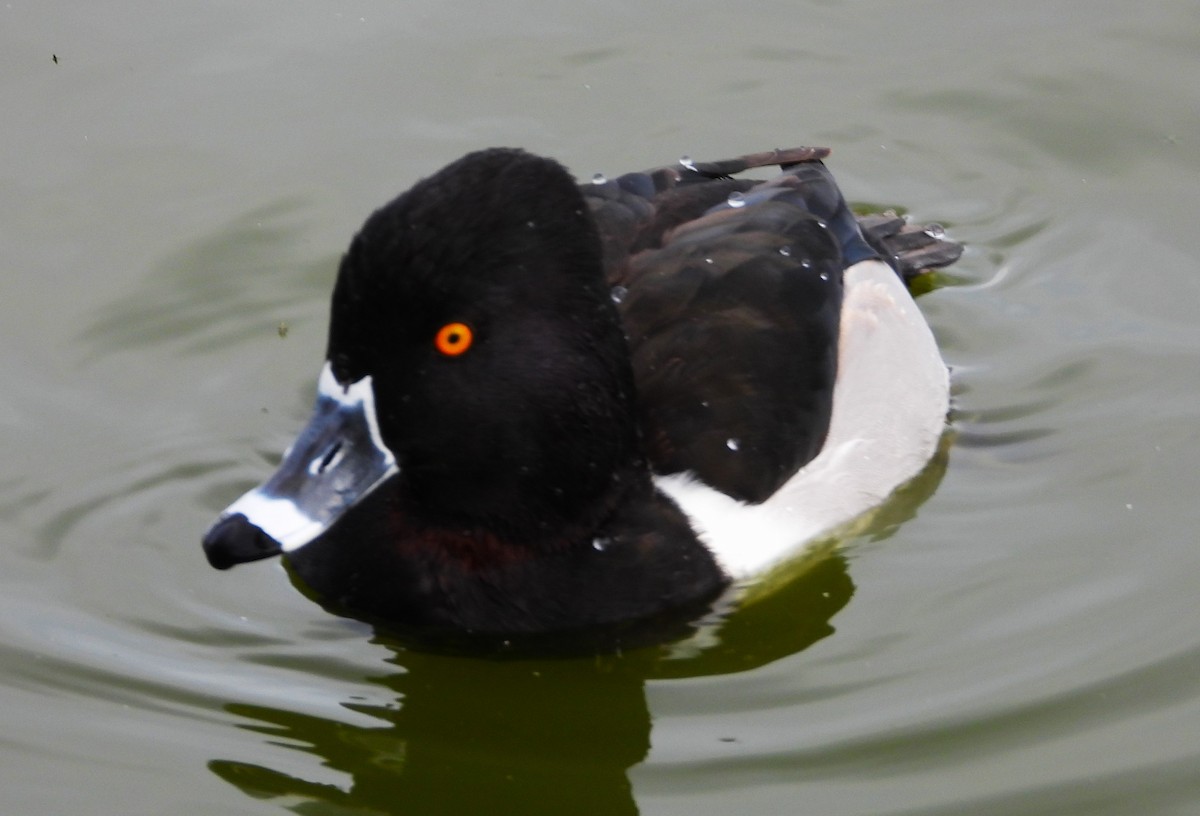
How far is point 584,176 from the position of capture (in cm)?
830

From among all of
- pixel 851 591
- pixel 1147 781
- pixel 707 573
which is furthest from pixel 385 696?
pixel 1147 781

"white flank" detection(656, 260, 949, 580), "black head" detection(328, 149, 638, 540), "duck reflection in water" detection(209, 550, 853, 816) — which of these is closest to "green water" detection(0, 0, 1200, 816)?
"duck reflection in water" detection(209, 550, 853, 816)

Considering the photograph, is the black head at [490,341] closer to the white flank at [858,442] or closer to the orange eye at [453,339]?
the orange eye at [453,339]

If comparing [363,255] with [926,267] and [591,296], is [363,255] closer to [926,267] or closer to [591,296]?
[591,296]

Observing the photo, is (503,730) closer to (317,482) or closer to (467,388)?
(317,482)

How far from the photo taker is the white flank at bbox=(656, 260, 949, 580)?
5578mm

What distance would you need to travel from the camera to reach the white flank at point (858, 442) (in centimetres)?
558

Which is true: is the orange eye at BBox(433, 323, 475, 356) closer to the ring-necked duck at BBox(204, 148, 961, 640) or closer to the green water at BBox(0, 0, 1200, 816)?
the ring-necked duck at BBox(204, 148, 961, 640)

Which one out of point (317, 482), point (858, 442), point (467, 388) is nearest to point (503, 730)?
point (317, 482)

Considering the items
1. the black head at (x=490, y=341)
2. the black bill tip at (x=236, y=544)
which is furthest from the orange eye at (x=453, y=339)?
the black bill tip at (x=236, y=544)

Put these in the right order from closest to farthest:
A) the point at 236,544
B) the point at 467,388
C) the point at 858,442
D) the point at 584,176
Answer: the point at 236,544
the point at 467,388
the point at 858,442
the point at 584,176

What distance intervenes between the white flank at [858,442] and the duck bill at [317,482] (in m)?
1.02

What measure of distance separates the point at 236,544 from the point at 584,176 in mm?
3880

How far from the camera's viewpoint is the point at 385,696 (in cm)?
520
